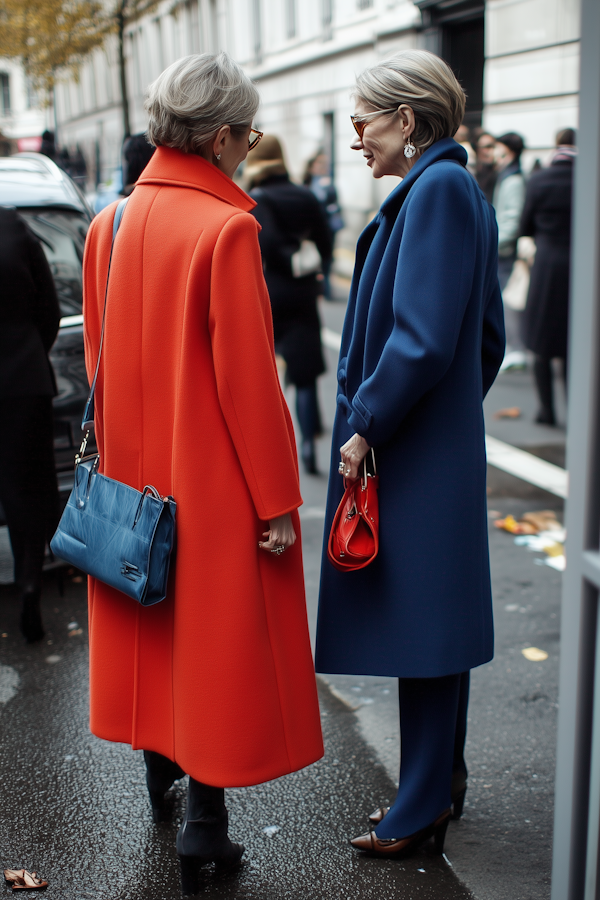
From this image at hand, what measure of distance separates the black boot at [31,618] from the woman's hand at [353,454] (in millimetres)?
2059

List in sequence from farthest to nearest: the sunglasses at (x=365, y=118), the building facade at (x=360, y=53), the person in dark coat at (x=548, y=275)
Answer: the building facade at (x=360, y=53)
the person in dark coat at (x=548, y=275)
the sunglasses at (x=365, y=118)

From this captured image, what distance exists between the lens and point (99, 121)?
154 feet

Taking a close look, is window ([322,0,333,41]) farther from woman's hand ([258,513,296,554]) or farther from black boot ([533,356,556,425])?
woman's hand ([258,513,296,554])

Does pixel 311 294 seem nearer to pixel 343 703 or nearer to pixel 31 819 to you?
pixel 343 703

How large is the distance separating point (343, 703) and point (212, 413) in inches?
67.9

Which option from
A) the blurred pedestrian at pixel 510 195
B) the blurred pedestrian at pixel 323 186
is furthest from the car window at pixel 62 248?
the blurred pedestrian at pixel 323 186

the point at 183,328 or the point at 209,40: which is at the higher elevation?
the point at 209,40

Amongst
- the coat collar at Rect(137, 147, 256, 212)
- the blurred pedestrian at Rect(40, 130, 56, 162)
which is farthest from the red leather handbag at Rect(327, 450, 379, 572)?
the blurred pedestrian at Rect(40, 130, 56, 162)

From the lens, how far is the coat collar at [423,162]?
2156 millimetres

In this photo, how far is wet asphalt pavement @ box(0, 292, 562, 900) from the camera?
2.42 m

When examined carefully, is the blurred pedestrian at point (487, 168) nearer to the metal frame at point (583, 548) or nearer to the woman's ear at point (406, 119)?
the woman's ear at point (406, 119)

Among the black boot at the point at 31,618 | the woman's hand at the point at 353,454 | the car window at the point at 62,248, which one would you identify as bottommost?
the black boot at the point at 31,618

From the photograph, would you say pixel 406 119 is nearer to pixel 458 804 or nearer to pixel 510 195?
pixel 458 804

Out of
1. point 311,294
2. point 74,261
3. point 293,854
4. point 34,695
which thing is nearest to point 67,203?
point 74,261
